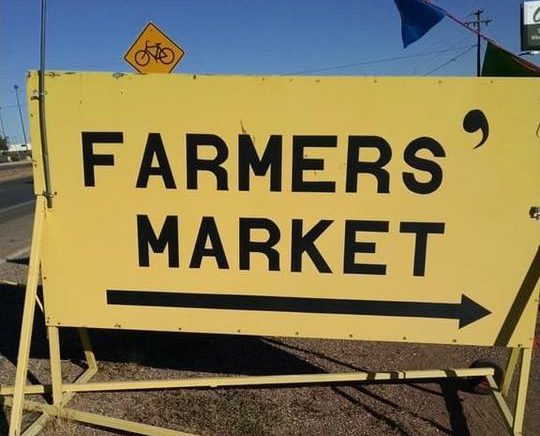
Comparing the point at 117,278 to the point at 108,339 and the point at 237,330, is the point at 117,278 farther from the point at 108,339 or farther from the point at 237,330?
the point at 108,339

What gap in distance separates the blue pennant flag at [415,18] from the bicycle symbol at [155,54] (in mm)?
5017

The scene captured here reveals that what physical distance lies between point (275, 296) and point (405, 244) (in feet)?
2.78

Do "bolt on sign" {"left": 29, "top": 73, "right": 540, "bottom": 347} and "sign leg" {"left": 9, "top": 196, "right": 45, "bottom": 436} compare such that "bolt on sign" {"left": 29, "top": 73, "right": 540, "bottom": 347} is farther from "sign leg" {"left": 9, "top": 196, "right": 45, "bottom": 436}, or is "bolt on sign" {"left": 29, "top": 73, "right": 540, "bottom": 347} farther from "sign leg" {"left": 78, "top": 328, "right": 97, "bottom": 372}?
"sign leg" {"left": 78, "top": 328, "right": 97, "bottom": 372}

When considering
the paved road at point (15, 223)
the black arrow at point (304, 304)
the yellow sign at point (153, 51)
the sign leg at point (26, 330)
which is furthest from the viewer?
the paved road at point (15, 223)

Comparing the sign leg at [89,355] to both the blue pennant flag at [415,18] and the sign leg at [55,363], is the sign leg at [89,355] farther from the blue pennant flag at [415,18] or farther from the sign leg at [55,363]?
the blue pennant flag at [415,18]

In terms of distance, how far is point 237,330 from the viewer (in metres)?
3.09

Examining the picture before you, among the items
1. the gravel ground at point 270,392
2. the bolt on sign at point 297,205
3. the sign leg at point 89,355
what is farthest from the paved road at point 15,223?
the bolt on sign at point 297,205

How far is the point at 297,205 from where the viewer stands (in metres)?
2.92

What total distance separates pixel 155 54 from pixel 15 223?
6.42 meters

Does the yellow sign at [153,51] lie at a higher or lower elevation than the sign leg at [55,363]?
higher

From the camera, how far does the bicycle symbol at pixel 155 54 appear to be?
7.96 m

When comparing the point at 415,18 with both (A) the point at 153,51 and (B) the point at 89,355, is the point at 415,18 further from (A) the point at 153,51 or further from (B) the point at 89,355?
(A) the point at 153,51

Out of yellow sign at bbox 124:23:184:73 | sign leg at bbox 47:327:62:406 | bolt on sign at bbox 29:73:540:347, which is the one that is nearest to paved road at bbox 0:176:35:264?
yellow sign at bbox 124:23:184:73

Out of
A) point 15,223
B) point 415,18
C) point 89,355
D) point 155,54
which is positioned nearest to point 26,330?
point 89,355
